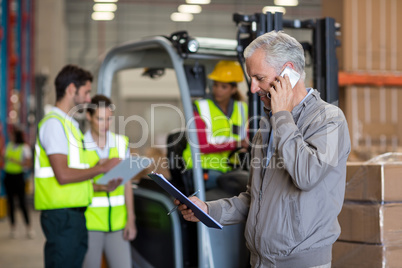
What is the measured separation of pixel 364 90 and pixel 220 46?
3221 millimetres

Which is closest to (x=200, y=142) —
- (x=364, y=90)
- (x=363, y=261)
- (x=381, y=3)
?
(x=363, y=261)

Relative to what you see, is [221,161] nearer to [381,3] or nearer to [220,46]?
[220,46]

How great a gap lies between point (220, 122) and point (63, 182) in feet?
4.35

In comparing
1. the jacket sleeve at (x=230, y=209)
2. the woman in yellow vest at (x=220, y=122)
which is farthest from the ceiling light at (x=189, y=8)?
the jacket sleeve at (x=230, y=209)

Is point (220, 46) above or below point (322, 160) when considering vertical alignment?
above

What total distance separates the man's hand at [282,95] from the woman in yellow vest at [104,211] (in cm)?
196

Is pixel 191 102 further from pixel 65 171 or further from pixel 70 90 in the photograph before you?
pixel 65 171

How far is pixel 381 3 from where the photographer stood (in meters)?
6.62

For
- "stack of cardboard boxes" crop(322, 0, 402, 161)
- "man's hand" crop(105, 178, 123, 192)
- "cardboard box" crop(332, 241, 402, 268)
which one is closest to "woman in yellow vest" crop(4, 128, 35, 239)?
"stack of cardboard boxes" crop(322, 0, 402, 161)

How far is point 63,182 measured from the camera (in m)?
3.30

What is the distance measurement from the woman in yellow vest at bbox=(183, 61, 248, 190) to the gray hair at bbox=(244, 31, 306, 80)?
1.78m

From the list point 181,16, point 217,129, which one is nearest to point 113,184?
point 217,129

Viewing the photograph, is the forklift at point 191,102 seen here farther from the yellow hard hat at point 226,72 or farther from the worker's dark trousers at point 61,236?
the worker's dark trousers at point 61,236

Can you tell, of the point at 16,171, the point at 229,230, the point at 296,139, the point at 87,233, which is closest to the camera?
the point at 296,139
